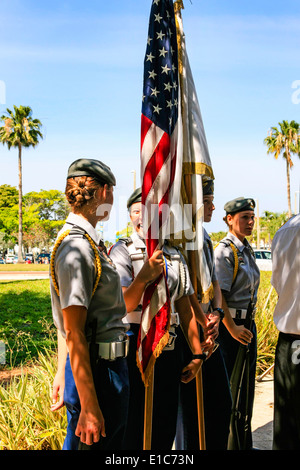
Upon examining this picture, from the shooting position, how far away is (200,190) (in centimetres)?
362

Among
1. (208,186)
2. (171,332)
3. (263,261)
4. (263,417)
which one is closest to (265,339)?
(263,417)

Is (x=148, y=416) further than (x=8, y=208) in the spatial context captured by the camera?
No

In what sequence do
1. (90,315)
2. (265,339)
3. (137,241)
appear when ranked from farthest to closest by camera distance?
(265,339), (137,241), (90,315)

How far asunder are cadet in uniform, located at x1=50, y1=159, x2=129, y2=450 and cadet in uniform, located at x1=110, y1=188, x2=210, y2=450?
1.78 ft

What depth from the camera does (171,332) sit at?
123 inches

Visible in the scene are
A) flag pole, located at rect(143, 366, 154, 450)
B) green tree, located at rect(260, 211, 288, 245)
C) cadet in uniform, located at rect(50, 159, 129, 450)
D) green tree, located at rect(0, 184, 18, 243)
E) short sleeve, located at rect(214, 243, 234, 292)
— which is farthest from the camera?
green tree, located at rect(260, 211, 288, 245)

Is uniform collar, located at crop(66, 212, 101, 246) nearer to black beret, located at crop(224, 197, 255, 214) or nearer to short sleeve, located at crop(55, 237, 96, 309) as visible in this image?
short sleeve, located at crop(55, 237, 96, 309)

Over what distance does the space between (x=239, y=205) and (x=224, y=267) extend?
0.65m

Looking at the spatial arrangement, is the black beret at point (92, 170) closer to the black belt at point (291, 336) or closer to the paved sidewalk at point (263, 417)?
the black belt at point (291, 336)

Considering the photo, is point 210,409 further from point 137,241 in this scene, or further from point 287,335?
point 137,241

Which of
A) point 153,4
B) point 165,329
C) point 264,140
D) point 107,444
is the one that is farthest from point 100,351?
point 264,140

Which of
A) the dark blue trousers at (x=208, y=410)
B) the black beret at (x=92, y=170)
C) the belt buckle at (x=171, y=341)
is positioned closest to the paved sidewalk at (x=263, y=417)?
the dark blue trousers at (x=208, y=410)

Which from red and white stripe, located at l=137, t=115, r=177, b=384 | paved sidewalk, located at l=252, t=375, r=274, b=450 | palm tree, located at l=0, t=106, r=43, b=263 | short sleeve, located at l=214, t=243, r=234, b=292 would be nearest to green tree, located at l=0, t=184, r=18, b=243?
palm tree, located at l=0, t=106, r=43, b=263

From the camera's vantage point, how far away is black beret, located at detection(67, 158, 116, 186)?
247 centimetres
